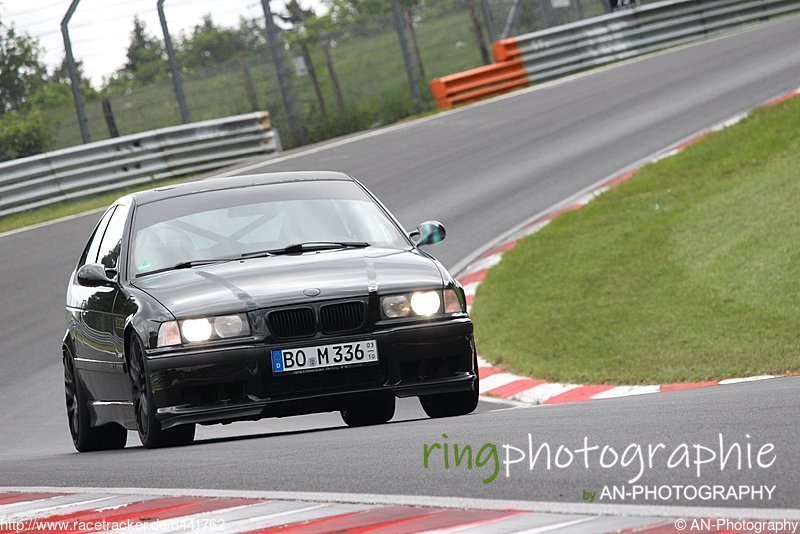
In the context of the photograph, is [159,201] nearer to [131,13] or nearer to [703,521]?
[703,521]

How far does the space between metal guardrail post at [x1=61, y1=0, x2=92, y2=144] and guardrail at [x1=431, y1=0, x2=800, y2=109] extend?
681 centimetres

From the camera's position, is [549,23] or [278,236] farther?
[549,23]

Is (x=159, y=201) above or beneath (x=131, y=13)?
beneath

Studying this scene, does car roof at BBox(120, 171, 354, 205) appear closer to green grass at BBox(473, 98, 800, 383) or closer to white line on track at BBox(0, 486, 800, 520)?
green grass at BBox(473, 98, 800, 383)

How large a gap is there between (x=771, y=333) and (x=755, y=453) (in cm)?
584

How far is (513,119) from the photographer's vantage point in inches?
915

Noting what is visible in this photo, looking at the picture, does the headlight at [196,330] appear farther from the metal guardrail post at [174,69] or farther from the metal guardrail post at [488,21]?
the metal guardrail post at [488,21]

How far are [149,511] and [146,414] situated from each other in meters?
2.52

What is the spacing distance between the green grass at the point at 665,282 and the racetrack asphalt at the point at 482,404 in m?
1.24

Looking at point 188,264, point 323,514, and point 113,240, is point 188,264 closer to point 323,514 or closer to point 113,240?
point 113,240

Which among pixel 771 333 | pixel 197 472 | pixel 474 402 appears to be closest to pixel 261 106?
pixel 771 333

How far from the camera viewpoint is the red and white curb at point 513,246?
9711 mm

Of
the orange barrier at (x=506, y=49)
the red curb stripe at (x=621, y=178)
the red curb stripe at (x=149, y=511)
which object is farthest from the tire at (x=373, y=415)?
the orange barrier at (x=506, y=49)

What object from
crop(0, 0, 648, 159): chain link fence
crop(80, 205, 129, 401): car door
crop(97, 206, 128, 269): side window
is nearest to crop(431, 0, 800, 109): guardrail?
crop(0, 0, 648, 159): chain link fence
